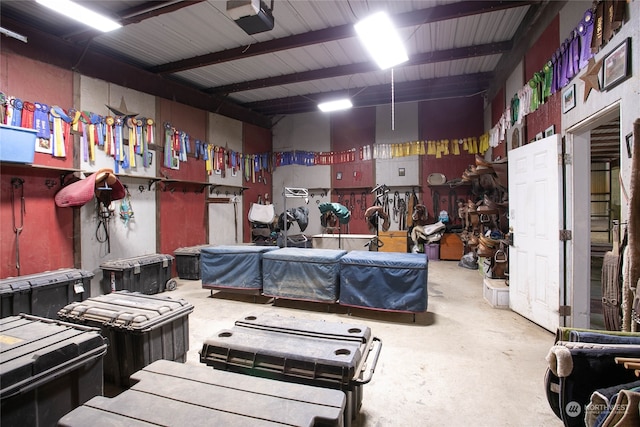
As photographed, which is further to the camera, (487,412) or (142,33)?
(142,33)

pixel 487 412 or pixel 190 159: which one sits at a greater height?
pixel 190 159

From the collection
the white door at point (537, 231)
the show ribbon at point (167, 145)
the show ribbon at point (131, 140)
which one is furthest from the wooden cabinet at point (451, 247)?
the show ribbon at point (131, 140)

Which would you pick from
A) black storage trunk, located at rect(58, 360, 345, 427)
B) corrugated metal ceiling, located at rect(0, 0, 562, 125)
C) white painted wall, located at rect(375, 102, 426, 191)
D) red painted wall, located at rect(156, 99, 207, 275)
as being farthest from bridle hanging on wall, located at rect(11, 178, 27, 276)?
white painted wall, located at rect(375, 102, 426, 191)

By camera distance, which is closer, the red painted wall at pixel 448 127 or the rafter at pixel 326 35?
the rafter at pixel 326 35

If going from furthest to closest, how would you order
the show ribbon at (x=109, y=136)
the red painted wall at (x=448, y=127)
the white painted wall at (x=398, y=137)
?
the white painted wall at (x=398, y=137)
the red painted wall at (x=448, y=127)
the show ribbon at (x=109, y=136)

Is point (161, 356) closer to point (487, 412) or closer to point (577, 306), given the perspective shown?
point (487, 412)

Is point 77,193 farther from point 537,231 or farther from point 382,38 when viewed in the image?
point 537,231

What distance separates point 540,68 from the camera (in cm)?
413

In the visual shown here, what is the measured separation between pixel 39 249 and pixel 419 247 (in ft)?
26.1

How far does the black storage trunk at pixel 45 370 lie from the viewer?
1.54m

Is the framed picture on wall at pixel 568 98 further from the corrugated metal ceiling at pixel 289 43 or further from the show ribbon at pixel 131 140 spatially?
the show ribbon at pixel 131 140

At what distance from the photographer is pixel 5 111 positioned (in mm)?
4113

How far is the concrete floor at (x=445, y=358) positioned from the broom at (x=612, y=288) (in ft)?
2.44

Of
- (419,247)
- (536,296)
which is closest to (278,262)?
(536,296)
